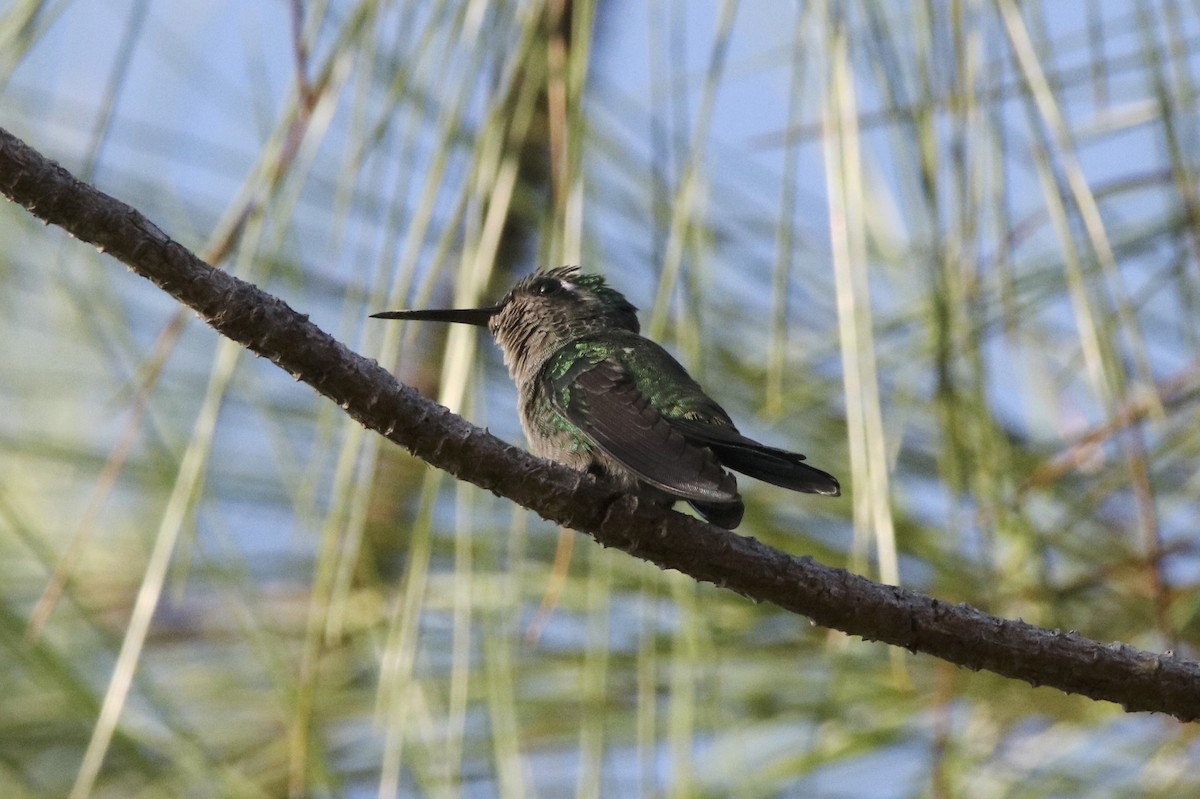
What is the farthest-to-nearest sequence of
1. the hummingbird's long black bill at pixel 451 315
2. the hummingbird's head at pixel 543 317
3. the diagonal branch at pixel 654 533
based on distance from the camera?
the hummingbird's head at pixel 543 317 < the hummingbird's long black bill at pixel 451 315 < the diagonal branch at pixel 654 533

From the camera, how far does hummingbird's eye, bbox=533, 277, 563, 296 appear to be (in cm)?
175

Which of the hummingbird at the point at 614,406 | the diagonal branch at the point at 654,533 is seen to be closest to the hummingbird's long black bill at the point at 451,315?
the hummingbird at the point at 614,406

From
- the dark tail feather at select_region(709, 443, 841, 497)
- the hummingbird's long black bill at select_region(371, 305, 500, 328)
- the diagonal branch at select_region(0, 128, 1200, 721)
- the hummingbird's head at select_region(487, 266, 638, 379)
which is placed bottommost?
the diagonal branch at select_region(0, 128, 1200, 721)

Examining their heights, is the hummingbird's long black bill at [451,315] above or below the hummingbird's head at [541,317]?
below

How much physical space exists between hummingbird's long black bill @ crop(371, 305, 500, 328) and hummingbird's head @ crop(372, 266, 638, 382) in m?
0.04

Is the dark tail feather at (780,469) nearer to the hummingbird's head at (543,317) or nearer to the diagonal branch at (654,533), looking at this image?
the diagonal branch at (654,533)

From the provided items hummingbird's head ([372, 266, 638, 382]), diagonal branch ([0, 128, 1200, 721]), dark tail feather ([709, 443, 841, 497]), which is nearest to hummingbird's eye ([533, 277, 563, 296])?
hummingbird's head ([372, 266, 638, 382])

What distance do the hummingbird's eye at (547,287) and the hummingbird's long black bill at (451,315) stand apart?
0.10 metres

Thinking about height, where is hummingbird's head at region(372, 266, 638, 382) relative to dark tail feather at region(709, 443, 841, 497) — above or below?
above

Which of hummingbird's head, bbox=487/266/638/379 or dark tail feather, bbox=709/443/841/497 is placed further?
hummingbird's head, bbox=487/266/638/379

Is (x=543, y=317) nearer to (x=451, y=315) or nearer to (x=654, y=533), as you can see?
(x=451, y=315)

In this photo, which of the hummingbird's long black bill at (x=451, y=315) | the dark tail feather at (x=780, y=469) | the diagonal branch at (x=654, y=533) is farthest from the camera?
the hummingbird's long black bill at (x=451, y=315)

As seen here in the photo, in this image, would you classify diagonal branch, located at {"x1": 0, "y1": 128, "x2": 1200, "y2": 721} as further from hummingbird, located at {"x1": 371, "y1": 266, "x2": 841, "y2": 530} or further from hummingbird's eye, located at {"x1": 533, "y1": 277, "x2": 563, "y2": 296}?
hummingbird's eye, located at {"x1": 533, "y1": 277, "x2": 563, "y2": 296}

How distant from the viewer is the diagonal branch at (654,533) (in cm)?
98
